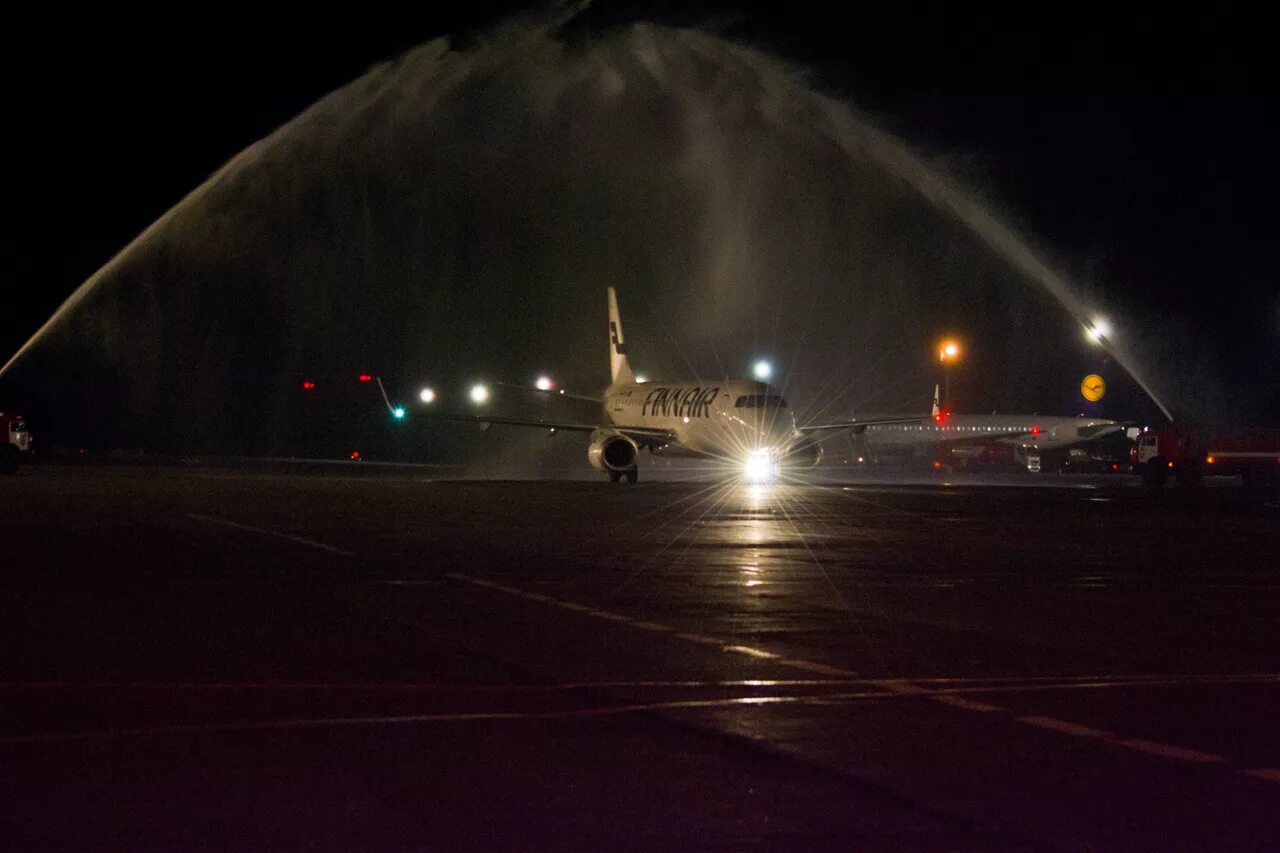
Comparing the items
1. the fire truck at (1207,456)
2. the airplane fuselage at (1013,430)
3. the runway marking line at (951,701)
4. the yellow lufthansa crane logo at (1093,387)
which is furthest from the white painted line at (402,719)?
the airplane fuselage at (1013,430)

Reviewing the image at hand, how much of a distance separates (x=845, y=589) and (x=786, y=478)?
44914 mm

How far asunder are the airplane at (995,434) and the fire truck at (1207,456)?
963 inches

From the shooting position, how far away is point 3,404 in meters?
77.2

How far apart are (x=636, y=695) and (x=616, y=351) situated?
61.5 m

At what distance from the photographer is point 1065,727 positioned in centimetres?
1034

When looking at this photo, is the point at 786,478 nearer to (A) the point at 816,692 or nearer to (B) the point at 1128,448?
(B) the point at 1128,448

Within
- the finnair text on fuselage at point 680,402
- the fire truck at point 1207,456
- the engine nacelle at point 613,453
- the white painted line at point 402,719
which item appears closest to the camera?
the white painted line at point 402,719

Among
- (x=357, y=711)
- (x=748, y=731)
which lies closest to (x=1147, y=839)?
(x=748, y=731)

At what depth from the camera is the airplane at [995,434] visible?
8500 centimetres

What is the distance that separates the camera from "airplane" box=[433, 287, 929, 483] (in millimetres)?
54031

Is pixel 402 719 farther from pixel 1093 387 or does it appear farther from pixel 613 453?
pixel 1093 387

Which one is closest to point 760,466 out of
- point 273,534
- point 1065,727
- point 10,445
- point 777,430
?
point 777,430

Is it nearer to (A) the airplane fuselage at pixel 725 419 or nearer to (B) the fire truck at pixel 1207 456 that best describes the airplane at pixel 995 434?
(B) the fire truck at pixel 1207 456

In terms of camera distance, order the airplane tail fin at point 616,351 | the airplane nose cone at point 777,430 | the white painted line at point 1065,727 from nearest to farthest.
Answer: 1. the white painted line at point 1065,727
2. the airplane nose cone at point 777,430
3. the airplane tail fin at point 616,351
